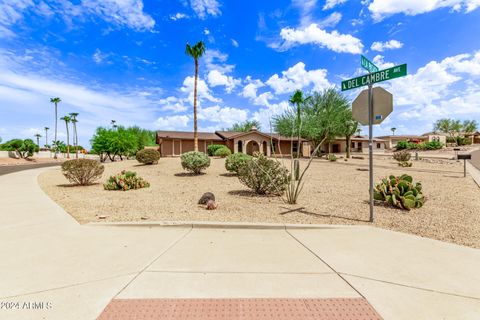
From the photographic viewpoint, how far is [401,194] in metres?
6.79

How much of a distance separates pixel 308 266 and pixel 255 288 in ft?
3.20

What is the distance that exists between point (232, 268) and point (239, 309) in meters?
0.87

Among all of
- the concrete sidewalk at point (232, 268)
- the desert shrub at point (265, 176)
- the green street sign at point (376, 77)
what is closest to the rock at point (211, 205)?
the concrete sidewalk at point (232, 268)

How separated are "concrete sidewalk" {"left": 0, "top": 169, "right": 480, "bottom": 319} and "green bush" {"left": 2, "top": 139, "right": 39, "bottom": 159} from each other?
56.7 meters

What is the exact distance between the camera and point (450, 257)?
12.0ft

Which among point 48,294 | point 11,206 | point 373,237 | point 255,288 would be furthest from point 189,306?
point 11,206

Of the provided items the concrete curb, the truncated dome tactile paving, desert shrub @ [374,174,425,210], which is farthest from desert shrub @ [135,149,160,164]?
the truncated dome tactile paving

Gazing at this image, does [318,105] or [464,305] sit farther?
[318,105]

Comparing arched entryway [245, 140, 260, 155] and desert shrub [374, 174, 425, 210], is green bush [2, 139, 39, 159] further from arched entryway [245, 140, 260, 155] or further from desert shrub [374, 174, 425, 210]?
desert shrub [374, 174, 425, 210]

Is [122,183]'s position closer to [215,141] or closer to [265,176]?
[265,176]

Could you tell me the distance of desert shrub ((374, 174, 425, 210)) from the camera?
21.4ft

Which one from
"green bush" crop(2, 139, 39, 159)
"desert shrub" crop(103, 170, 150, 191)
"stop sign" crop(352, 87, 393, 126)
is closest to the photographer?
"stop sign" crop(352, 87, 393, 126)

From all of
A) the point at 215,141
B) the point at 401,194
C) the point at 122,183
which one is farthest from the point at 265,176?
the point at 215,141

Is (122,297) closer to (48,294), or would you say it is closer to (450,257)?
(48,294)
